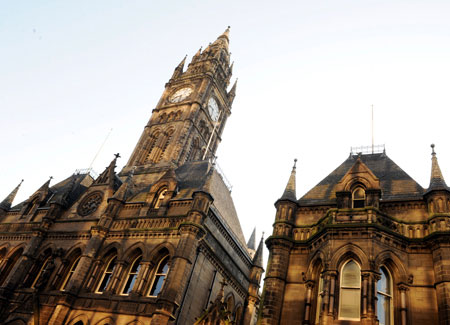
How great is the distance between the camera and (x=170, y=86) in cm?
4875

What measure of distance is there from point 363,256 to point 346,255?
2.60 ft

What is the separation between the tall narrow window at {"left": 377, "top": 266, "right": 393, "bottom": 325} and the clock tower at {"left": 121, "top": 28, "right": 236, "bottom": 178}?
22704 millimetres

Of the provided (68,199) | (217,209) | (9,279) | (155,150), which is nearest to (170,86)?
(155,150)

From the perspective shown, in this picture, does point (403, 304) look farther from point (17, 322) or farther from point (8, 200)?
point (8, 200)

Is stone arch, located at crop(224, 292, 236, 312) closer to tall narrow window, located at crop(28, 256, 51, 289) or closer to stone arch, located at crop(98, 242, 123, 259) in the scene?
stone arch, located at crop(98, 242, 123, 259)

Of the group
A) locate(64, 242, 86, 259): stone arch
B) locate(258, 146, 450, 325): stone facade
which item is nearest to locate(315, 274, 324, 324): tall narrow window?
locate(258, 146, 450, 325): stone facade

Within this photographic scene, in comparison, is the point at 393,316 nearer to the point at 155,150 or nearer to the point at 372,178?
the point at 372,178

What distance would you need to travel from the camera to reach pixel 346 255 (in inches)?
653

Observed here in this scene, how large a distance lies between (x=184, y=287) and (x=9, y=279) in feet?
47.4

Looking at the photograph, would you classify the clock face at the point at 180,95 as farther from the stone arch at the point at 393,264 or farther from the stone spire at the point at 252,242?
the stone arch at the point at 393,264

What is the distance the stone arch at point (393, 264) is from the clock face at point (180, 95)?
33.6 meters

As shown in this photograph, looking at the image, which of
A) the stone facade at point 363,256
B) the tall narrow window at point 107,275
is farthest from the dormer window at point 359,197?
the tall narrow window at point 107,275

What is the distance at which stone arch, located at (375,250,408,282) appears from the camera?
15.8m

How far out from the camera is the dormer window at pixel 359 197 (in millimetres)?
18906
